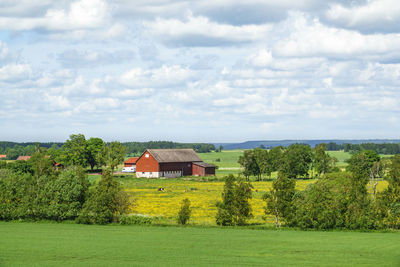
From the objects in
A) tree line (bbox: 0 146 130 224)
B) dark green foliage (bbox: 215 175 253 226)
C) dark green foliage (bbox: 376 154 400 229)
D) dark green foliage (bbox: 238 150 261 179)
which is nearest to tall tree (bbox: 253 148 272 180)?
dark green foliage (bbox: 238 150 261 179)

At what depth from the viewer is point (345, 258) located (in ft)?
94.0

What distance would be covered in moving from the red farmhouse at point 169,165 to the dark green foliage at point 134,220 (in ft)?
247

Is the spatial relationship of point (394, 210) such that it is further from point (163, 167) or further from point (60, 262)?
point (163, 167)

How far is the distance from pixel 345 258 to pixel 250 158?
91755mm

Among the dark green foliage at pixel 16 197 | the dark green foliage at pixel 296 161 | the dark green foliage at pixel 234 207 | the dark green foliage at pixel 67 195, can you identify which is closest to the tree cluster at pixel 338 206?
the dark green foliage at pixel 234 207

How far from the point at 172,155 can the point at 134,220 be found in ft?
270

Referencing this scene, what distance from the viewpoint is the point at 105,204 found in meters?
45.5

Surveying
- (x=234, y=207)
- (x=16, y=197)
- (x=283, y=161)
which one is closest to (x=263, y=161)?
(x=283, y=161)

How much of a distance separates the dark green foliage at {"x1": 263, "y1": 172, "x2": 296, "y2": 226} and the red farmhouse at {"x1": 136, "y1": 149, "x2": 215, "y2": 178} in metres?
78.6

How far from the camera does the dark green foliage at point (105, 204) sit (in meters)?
45.2

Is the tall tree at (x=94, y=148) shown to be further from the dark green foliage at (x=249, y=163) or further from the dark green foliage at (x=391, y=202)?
the dark green foliage at (x=391, y=202)

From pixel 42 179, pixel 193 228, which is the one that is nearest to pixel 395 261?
pixel 193 228

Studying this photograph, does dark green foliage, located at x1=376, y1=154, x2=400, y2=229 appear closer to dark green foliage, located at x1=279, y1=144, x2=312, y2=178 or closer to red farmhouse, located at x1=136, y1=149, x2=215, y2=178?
dark green foliage, located at x1=279, y1=144, x2=312, y2=178

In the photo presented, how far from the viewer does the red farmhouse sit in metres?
121
